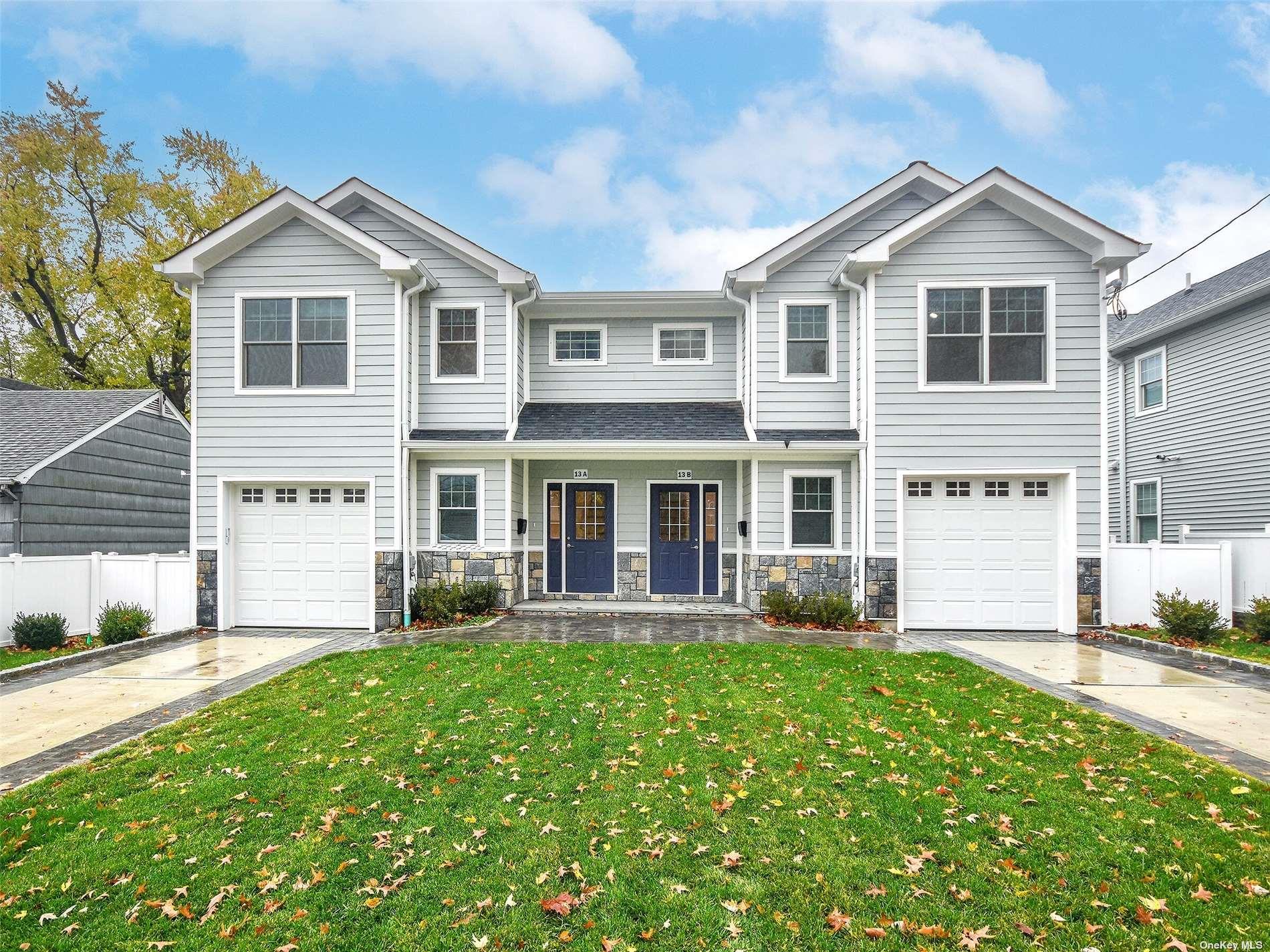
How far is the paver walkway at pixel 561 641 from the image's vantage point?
5.41 metres

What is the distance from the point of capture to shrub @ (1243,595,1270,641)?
9.03 metres

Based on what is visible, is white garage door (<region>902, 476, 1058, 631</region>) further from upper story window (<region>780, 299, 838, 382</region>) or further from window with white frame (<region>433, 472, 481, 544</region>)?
window with white frame (<region>433, 472, 481, 544</region>)

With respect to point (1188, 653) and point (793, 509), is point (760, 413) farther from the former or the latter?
point (1188, 653)

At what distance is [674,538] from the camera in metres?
12.5

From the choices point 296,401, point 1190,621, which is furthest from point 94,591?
point 1190,621

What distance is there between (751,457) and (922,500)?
2.74m

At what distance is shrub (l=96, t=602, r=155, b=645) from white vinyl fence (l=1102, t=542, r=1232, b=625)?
1433 centimetres

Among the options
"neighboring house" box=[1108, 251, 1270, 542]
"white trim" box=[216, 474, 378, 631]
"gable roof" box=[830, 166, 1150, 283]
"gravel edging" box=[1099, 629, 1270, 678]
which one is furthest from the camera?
"neighboring house" box=[1108, 251, 1270, 542]

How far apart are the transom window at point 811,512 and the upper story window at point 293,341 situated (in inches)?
299

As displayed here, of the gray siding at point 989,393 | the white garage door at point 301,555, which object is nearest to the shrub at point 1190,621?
the gray siding at point 989,393

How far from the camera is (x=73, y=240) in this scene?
1905 centimetres

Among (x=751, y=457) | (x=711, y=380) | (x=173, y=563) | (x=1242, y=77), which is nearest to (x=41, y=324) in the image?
(x=173, y=563)

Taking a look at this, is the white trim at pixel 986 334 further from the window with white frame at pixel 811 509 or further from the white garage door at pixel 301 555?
the white garage door at pixel 301 555

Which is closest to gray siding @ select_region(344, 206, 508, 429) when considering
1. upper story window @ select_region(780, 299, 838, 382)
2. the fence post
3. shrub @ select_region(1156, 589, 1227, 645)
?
upper story window @ select_region(780, 299, 838, 382)
